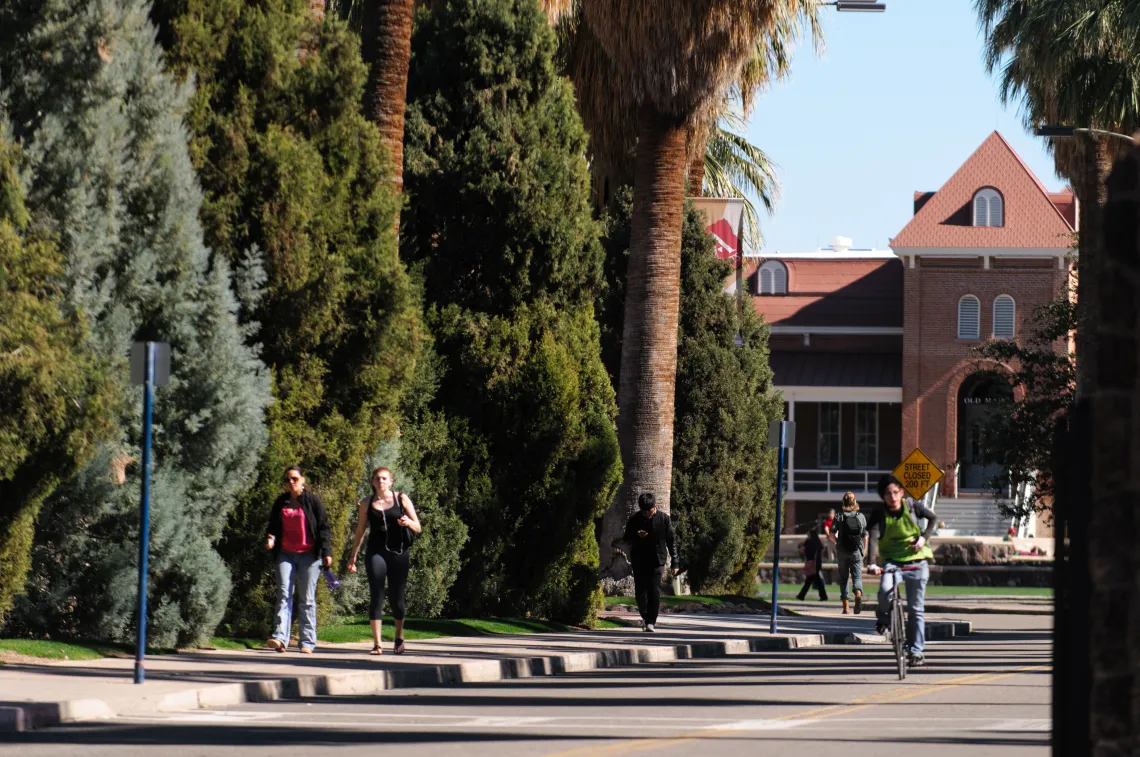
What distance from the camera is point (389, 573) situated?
55.5 feet

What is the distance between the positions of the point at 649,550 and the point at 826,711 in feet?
27.4

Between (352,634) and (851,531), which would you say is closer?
(352,634)

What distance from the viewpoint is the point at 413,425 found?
802 inches

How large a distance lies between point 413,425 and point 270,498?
3.59 meters

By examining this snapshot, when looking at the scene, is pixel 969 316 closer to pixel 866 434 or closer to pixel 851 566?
pixel 866 434

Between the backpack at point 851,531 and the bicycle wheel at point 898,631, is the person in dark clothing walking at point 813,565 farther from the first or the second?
the bicycle wheel at point 898,631

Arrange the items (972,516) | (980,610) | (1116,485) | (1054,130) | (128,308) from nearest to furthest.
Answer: (1116,485) < (128,308) < (1054,130) < (980,610) < (972,516)

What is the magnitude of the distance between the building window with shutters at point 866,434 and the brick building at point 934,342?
0.04 m

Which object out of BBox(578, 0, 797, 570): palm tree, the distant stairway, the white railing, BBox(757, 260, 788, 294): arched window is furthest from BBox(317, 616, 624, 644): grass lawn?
BBox(757, 260, 788, 294): arched window

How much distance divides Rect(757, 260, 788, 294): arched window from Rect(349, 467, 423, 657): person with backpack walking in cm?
5265

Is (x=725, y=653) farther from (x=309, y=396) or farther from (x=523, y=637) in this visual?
(x=309, y=396)

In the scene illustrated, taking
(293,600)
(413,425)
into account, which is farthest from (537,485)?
(293,600)

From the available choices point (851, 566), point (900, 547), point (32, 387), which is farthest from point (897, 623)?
point (851, 566)

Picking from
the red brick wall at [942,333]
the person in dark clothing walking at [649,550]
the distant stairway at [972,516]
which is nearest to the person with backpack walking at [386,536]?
the person in dark clothing walking at [649,550]
